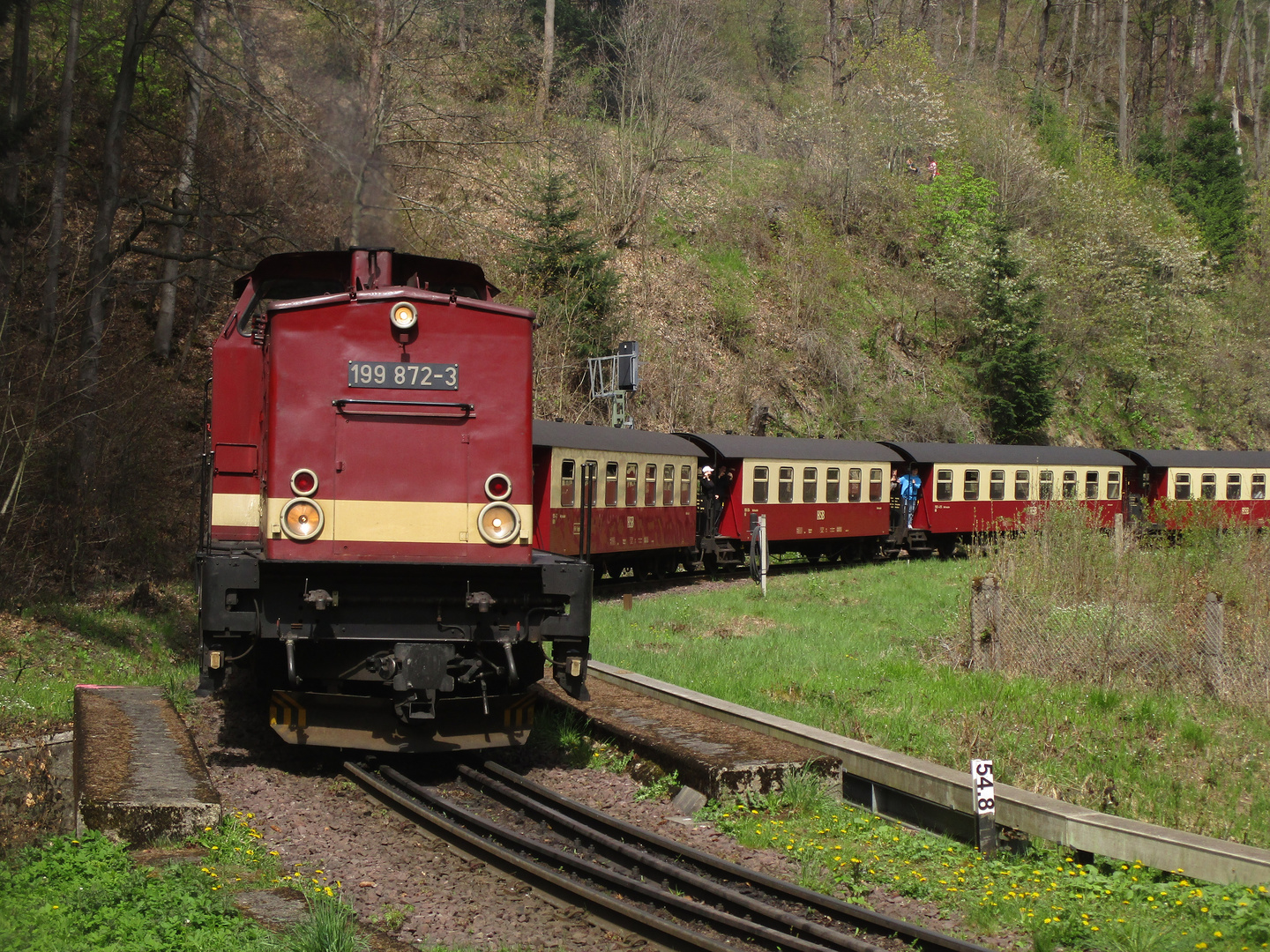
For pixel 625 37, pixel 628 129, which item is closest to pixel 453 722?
pixel 628 129

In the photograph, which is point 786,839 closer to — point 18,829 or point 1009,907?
point 1009,907

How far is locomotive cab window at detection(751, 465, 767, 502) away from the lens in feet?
81.6

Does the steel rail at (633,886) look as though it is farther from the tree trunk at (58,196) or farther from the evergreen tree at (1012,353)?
the evergreen tree at (1012,353)

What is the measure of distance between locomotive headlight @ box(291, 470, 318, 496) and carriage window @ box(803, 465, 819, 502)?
18.8 m

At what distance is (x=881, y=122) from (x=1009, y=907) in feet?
157

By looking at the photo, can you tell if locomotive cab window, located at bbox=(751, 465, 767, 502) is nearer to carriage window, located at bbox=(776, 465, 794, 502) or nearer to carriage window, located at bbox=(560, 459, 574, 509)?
carriage window, located at bbox=(776, 465, 794, 502)

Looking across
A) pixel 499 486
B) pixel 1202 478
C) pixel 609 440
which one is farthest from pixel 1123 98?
pixel 499 486

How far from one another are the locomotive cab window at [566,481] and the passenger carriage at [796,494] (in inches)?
235

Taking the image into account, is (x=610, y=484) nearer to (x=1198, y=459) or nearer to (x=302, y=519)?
(x=302, y=519)

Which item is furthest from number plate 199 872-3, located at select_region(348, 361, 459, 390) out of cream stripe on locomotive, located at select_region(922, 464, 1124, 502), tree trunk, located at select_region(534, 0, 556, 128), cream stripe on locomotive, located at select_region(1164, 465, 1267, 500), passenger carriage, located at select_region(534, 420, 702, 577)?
tree trunk, located at select_region(534, 0, 556, 128)

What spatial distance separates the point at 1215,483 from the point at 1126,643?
25.8m

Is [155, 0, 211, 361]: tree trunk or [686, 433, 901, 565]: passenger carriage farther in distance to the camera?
[686, 433, 901, 565]: passenger carriage

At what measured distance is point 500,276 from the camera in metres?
33.8

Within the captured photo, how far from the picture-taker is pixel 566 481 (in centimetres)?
1911
